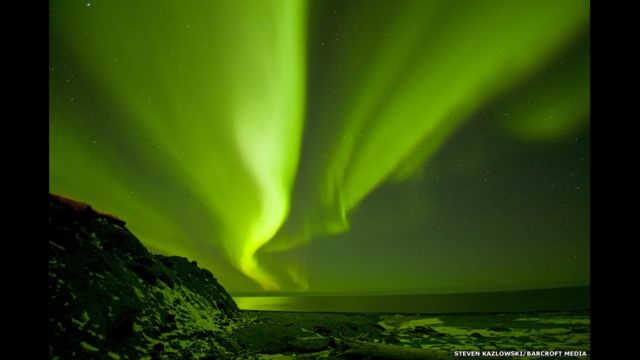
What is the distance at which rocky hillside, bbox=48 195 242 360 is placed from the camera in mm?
5211

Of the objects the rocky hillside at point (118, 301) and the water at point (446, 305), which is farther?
the water at point (446, 305)

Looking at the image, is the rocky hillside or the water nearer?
the rocky hillside

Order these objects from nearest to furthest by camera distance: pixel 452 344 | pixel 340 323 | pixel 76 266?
pixel 76 266 → pixel 452 344 → pixel 340 323

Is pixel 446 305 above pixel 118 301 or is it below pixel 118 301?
below

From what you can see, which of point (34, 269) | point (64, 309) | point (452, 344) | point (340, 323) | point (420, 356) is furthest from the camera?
point (340, 323)

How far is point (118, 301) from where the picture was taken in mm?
6137

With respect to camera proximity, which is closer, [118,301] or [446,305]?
[118,301]

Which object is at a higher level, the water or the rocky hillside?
the rocky hillside

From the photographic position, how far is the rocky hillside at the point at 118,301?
5.21 metres

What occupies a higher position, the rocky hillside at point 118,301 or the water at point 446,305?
the rocky hillside at point 118,301

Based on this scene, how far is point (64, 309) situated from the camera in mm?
5367

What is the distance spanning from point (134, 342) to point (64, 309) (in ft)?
4.14
